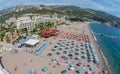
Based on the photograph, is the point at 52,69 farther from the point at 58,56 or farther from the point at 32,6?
the point at 32,6

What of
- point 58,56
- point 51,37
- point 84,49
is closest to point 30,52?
point 58,56

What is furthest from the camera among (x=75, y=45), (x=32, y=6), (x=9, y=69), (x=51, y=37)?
(x=32, y=6)

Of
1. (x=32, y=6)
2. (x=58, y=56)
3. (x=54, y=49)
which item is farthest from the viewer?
(x=32, y=6)

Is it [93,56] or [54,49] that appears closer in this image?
[93,56]

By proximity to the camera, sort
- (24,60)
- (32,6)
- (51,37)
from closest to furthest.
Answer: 1. (24,60)
2. (51,37)
3. (32,6)

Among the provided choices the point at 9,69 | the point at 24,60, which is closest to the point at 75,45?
the point at 24,60

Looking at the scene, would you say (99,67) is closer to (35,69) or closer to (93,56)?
(93,56)

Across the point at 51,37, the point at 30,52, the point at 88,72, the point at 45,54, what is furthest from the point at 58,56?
A: the point at 51,37

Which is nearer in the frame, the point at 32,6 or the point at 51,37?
the point at 51,37

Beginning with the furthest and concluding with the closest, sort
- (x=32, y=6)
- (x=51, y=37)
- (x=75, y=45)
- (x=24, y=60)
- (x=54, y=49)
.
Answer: (x=32, y=6), (x=51, y=37), (x=75, y=45), (x=54, y=49), (x=24, y=60)
